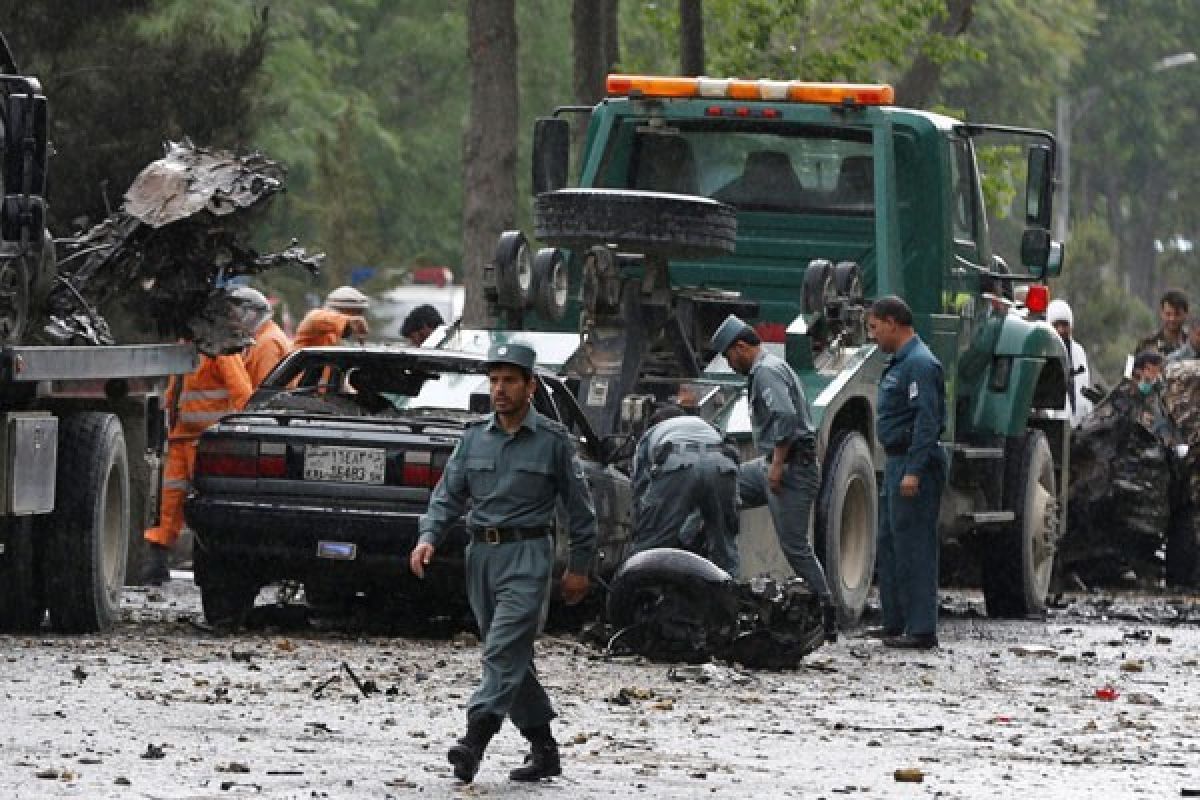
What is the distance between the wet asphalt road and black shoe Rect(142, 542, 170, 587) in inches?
113

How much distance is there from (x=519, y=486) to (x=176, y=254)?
588 centimetres

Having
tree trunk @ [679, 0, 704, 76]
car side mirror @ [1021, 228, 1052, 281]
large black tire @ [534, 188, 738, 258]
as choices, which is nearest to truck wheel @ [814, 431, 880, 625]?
large black tire @ [534, 188, 738, 258]

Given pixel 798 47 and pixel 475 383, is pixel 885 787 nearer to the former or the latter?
pixel 475 383

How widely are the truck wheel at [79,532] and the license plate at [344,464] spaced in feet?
3.16

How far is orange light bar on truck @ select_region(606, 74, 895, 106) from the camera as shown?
63.6 ft

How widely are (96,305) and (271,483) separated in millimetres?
1800

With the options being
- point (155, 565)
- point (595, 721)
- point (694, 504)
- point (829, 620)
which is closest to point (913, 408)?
point (829, 620)

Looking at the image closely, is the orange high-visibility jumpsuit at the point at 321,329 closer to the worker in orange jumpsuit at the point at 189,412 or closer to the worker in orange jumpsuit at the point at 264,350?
the worker in orange jumpsuit at the point at 264,350

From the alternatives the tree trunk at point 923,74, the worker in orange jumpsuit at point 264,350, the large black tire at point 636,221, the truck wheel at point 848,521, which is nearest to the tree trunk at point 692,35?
the tree trunk at point 923,74

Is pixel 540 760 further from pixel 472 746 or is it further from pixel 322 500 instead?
pixel 322 500

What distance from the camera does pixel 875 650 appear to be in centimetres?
1700

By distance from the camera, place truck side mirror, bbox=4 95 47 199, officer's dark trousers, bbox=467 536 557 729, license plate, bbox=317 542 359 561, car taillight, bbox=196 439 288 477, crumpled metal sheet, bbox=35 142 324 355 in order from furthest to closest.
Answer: crumpled metal sheet, bbox=35 142 324 355
car taillight, bbox=196 439 288 477
license plate, bbox=317 542 359 561
truck side mirror, bbox=4 95 47 199
officer's dark trousers, bbox=467 536 557 729

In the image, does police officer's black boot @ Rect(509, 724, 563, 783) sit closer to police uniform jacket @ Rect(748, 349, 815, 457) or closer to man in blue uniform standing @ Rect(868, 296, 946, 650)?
police uniform jacket @ Rect(748, 349, 815, 457)

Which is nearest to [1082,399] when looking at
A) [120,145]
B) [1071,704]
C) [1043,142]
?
[1043,142]
